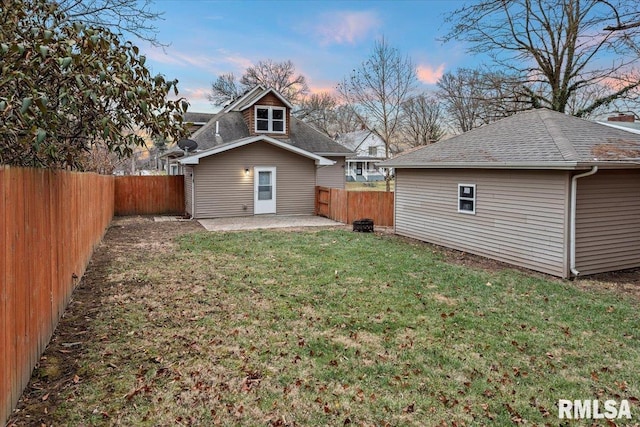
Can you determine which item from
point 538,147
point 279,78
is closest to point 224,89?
point 279,78

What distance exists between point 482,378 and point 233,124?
1874 cm

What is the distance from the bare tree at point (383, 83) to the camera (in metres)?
22.0

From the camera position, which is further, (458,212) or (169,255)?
(458,212)

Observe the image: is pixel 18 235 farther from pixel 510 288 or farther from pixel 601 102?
pixel 601 102

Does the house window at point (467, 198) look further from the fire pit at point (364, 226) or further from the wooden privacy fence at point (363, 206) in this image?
the wooden privacy fence at point (363, 206)

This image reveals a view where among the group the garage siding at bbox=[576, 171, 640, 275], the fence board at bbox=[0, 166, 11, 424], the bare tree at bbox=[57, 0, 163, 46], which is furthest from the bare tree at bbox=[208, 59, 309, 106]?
the fence board at bbox=[0, 166, 11, 424]

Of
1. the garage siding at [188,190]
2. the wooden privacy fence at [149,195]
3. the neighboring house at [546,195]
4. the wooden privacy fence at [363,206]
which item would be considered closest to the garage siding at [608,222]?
Answer: the neighboring house at [546,195]

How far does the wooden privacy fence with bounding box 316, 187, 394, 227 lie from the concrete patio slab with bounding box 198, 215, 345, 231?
0.50 meters

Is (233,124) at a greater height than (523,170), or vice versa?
(233,124)

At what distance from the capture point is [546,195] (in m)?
8.13

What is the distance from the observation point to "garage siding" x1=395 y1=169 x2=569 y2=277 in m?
7.98

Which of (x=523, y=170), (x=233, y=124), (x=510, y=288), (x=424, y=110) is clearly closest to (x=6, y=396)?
(x=510, y=288)

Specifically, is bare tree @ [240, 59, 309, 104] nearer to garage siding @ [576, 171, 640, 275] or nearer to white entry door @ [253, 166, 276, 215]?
white entry door @ [253, 166, 276, 215]

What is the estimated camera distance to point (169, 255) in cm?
945
